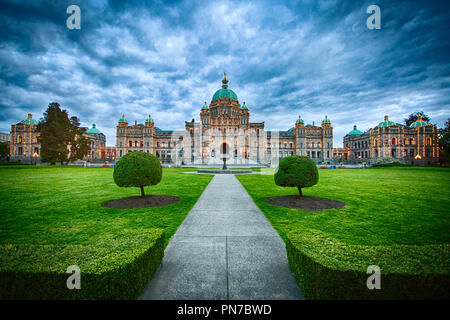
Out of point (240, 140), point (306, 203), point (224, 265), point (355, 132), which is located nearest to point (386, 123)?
point (355, 132)

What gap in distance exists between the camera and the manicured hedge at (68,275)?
2.37 m

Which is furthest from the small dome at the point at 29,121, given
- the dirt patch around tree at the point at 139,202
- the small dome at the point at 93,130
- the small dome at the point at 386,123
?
the small dome at the point at 386,123

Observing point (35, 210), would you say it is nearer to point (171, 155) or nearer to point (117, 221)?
point (117, 221)

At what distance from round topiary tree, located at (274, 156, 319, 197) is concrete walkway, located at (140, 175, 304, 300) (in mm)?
3202

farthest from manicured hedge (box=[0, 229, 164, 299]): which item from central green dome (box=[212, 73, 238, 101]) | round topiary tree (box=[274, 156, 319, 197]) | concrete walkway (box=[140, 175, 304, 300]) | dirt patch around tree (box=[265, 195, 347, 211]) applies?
central green dome (box=[212, 73, 238, 101])

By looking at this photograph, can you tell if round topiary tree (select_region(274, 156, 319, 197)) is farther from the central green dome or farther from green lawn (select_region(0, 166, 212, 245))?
the central green dome

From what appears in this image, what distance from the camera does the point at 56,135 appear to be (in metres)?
43.0

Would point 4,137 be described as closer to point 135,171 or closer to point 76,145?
point 76,145

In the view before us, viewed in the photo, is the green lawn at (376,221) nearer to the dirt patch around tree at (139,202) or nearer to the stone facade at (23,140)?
the dirt patch around tree at (139,202)

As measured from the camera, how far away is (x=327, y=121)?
80.6 m

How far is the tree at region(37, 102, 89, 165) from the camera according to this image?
42.2 metres

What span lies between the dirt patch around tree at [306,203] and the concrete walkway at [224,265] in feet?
9.32

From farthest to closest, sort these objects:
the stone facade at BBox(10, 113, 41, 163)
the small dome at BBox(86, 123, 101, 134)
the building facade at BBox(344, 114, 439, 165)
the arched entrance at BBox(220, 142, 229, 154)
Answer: the small dome at BBox(86, 123, 101, 134)
the stone facade at BBox(10, 113, 41, 163)
the arched entrance at BBox(220, 142, 229, 154)
the building facade at BBox(344, 114, 439, 165)

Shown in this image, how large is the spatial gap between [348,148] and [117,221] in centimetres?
9732
